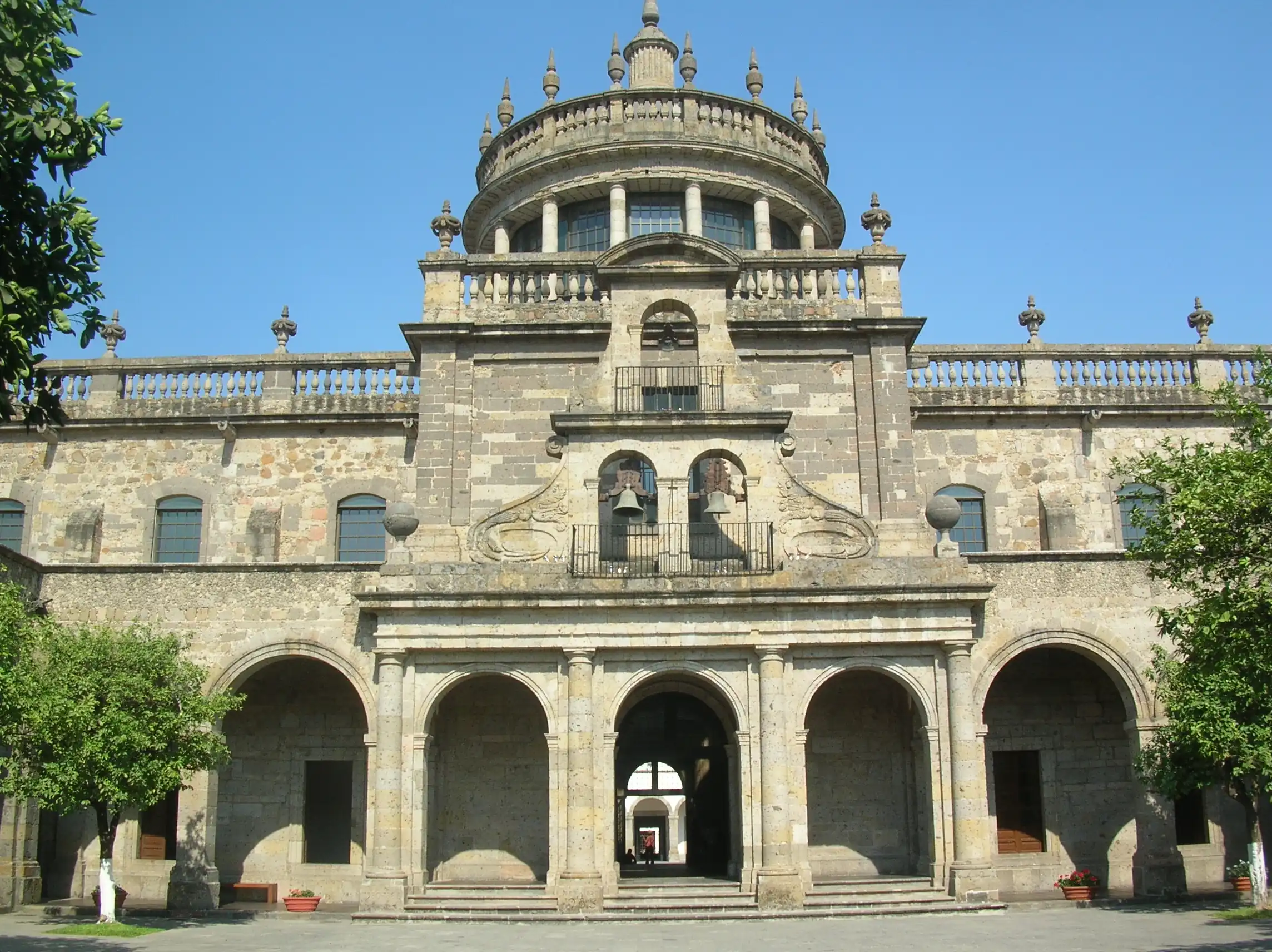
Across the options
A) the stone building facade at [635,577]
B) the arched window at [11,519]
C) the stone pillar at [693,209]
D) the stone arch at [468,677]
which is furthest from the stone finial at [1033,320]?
the arched window at [11,519]

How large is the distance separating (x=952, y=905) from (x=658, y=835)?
38159 millimetres

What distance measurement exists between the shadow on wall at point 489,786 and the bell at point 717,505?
4943mm

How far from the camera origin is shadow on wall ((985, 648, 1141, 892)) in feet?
83.8

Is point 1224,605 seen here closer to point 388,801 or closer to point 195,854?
point 388,801

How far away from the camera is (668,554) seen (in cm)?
2278

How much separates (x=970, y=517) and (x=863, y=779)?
275 inches

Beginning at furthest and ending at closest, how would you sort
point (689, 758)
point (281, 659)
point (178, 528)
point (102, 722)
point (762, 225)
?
point (762, 225) < point (178, 528) < point (689, 758) < point (281, 659) < point (102, 722)

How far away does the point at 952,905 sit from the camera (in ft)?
69.1

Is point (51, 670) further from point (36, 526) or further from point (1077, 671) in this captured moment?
point (1077, 671)

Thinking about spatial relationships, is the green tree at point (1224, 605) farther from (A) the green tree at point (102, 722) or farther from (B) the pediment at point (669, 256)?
(A) the green tree at point (102, 722)

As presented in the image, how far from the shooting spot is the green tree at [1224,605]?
15.6m

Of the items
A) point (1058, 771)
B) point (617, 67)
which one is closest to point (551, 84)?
point (617, 67)

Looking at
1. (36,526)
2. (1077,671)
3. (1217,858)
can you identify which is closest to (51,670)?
(36,526)

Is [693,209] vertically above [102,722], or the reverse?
Result: [693,209]
